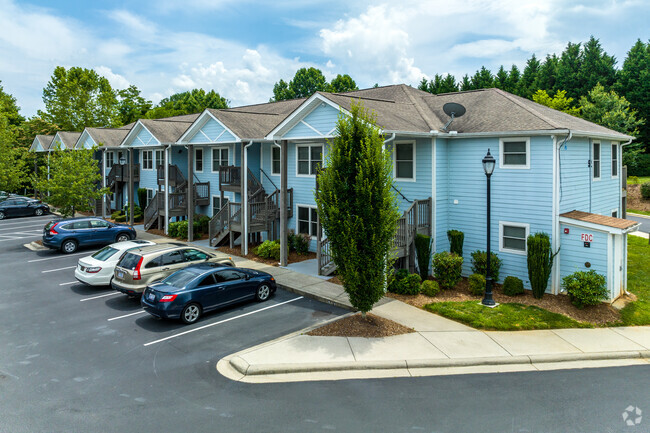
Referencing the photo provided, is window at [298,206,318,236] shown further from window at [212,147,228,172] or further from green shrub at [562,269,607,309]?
green shrub at [562,269,607,309]

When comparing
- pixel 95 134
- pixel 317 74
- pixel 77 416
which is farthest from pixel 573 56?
pixel 77 416

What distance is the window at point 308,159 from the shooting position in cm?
2212

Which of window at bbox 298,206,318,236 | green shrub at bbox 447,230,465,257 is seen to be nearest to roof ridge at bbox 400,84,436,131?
green shrub at bbox 447,230,465,257

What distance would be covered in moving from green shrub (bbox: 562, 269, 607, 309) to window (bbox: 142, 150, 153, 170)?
29328 mm

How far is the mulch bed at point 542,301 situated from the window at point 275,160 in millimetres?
10969

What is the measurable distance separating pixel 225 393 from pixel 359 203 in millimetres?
5470

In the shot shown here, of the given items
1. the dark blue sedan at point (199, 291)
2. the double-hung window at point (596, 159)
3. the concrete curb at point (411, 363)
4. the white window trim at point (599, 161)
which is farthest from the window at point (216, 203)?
the double-hung window at point (596, 159)

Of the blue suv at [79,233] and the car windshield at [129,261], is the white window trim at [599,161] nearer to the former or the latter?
the car windshield at [129,261]

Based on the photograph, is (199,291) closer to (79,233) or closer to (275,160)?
(275,160)

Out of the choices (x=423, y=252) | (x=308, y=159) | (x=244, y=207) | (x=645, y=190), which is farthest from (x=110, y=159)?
(x=645, y=190)

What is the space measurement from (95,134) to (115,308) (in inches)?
1104

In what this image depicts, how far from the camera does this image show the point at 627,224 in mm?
14906

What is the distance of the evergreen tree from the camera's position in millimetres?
11633

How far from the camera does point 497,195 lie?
55.3 ft
